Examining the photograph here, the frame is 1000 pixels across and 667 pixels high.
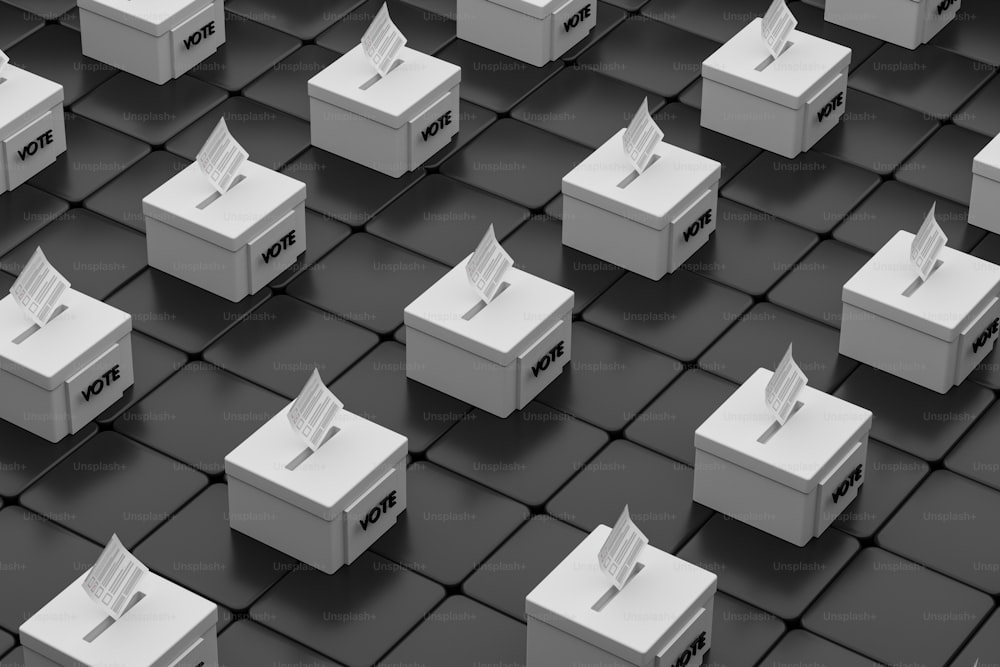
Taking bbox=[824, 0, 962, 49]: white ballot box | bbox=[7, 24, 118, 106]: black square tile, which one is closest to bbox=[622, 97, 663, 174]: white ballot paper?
bbox=[824, 0, 962, 49]: white ballot box

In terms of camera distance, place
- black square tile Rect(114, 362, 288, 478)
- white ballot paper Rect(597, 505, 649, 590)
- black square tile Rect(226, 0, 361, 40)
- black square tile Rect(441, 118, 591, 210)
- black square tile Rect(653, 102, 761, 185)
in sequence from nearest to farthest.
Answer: white ballot paper Rect(597, 505, 649, 590) < black square tile Rect(114, 362, 288, 478) < black square tile Rect(441, 118, 591, 210) < black square tile Rect(653, 102, 761, 185) < black square tile Rect(226, 0, 361, 40)

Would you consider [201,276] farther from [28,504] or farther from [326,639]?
[326,639]

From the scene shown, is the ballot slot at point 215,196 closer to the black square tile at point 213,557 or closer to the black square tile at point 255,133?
the black square tile at point 255,133

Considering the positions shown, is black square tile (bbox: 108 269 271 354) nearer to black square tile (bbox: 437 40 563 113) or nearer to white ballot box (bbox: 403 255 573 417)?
white ballot box (bbox: 403 255 573 417)

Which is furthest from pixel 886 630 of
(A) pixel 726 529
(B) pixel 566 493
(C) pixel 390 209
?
(C) pixel 390 209

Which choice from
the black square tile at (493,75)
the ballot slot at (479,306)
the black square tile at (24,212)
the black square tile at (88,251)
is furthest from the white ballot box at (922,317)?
the black square tile at (24,212)

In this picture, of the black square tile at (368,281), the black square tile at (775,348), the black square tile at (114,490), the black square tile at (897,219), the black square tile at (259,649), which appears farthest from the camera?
Answer: the black square tile at (897,219)

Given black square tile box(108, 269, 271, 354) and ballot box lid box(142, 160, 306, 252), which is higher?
ballot box lid box(142, 160, 306, 252)
